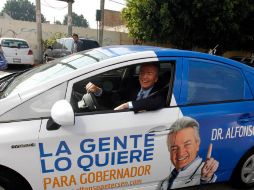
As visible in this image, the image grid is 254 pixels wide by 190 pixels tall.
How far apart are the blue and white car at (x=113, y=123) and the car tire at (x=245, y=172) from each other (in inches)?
0.7

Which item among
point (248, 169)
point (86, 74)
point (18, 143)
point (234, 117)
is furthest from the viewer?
point (248, 169)

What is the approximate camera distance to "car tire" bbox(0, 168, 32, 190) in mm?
2590

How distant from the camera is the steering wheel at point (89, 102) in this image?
122 inches

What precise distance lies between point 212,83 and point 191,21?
15.5 metres

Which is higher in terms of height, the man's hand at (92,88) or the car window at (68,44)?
the car window at (68,44)

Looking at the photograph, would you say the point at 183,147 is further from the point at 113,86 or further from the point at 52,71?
the point at 52,71

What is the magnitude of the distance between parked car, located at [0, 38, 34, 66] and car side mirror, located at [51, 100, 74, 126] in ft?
42.3

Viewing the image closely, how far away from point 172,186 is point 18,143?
151 centimetres

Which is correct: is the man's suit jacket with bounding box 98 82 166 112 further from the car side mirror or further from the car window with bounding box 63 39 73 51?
the car window with bounding box 63 39 73 51

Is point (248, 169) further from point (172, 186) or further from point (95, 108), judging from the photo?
point (95, 108)

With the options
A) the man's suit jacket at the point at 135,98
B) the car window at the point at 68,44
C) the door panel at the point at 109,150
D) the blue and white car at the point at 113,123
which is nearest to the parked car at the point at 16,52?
the car window at the point at 68,44

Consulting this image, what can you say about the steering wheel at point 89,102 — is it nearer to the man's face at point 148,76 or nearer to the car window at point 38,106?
the car window at point 38,106

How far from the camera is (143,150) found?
2.95 meters

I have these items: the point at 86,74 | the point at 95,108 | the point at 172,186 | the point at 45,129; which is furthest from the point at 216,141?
the point at 45,129
